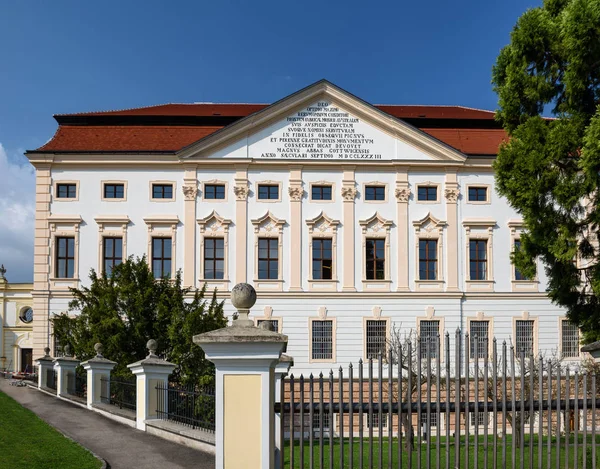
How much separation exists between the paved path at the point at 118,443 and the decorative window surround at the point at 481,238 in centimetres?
1891

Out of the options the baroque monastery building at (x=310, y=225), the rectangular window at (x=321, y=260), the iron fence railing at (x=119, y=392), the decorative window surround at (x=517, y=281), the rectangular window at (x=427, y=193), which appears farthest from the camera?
the rectangular window at (x=427, y=193)

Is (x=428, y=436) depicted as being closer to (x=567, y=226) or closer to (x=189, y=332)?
(x=567, y=226)

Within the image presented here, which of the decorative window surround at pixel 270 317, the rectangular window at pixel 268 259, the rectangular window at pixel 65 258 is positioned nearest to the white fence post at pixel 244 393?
the decorative window surround at pixel 270 317

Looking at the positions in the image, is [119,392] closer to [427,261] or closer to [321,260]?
[321,260]

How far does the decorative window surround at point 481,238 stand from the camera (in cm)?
3303

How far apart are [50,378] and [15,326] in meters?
30.8

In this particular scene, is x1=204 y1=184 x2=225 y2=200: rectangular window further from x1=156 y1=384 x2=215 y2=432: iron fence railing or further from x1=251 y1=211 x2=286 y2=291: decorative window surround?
x1=156 y1=384 x2=215 y2=432: iron fence railing

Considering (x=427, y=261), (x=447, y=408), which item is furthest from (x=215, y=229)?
(x=447, y=408)

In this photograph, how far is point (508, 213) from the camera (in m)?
33.4

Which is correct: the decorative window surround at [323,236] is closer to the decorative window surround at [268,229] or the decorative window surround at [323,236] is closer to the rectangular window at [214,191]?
the decorative window surround at [268,229]

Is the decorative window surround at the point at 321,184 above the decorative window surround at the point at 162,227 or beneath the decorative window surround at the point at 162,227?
above

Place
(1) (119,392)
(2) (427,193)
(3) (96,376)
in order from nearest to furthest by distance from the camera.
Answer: (1) (119,392), (3) (96,376), (2) (427,193)

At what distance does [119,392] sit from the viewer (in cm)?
1938

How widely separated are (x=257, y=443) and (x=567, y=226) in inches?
346
